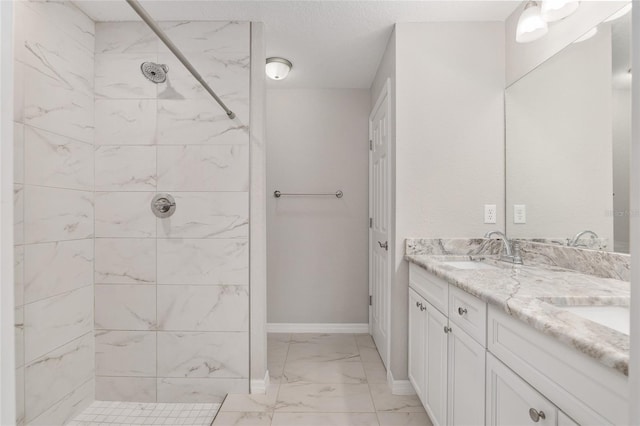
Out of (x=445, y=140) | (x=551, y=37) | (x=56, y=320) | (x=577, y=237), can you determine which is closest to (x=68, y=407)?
(x=56, y=320)

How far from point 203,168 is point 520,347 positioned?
184 cm

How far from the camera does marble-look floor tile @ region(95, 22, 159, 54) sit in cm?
203

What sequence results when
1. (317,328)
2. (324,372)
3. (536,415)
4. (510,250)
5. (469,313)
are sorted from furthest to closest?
1. (317,328)
2. (324,372)
3. (510,250)
4. (469,313)
5. (536,415)

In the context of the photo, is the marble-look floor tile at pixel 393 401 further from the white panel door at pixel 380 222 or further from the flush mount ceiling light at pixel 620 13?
the flush mount ceiling light at pixel 620 13

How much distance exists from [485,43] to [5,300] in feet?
8.16

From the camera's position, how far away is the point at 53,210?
1714 millimetres

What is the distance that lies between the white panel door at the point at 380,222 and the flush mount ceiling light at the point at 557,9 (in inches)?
35.5

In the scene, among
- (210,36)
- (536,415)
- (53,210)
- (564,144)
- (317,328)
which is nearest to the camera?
(536,415)

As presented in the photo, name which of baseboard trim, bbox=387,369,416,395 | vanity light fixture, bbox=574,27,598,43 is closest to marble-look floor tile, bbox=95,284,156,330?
baseboard trim, bbox=387,369,416,395

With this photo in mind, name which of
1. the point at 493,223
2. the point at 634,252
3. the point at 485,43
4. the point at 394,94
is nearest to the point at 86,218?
the point at 394,94

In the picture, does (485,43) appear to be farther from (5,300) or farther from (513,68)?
(5,300)

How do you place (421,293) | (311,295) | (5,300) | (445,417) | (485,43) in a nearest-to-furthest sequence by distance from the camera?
(5,300)
(445,417)
(421,293)
(485,43)
(311,295)

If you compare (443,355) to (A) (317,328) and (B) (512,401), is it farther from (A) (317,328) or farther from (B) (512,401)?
(A) (317,328)

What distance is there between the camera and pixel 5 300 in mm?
360
